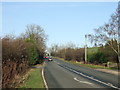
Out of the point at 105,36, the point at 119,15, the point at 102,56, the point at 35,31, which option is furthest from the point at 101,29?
the point at 35,31

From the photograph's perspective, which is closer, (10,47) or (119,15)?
(10,47)

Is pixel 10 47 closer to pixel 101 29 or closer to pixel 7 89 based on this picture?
pixel 7 89

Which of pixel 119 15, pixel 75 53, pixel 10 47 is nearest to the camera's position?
pixel 10 47

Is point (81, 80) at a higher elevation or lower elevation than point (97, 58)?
lower

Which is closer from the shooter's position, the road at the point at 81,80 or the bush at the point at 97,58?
the road at the point at 81,80

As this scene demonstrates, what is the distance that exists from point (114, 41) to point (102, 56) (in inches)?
312

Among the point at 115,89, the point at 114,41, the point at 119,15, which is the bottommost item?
the point at 115,89

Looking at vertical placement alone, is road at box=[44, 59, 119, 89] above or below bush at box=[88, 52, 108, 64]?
below

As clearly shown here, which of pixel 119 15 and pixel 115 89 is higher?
pixel 119 15

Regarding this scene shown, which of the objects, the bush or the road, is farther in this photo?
the bush

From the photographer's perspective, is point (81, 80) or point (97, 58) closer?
point (81, 80)

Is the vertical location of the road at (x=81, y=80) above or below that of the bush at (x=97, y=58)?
below

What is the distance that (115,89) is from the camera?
10.5 m

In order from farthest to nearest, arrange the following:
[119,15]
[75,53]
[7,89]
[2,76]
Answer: [75,53]
[119,15]
[7,89]
[2,76]
